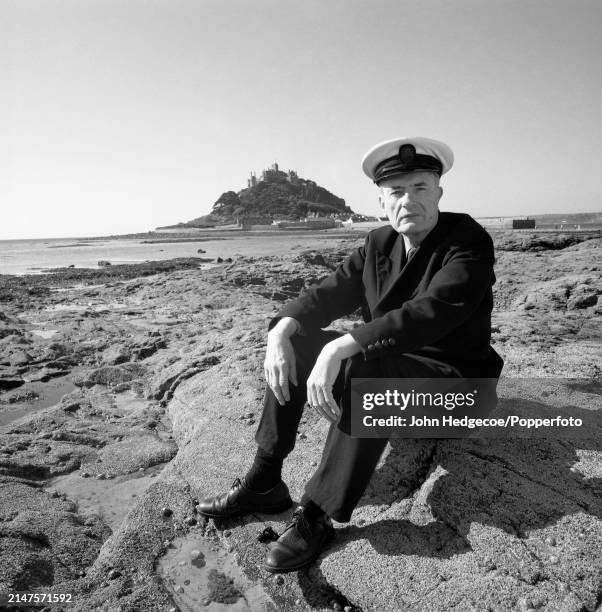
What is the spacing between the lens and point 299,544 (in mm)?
1865

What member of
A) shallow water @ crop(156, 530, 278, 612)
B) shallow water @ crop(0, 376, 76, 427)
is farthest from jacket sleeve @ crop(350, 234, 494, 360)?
shallow water @ crop(0, 376, 76, 427)

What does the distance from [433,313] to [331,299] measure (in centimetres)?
69

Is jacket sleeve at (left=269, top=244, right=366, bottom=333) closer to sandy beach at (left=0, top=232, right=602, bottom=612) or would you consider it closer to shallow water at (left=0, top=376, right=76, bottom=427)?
sandy beach at (left=0, top=232, right=602, bottom=612)

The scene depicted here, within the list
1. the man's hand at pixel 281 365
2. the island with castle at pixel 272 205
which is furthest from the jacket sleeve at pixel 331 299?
the island with castle at pixel 272 205

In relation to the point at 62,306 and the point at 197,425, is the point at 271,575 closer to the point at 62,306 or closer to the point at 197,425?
the point at 197,425

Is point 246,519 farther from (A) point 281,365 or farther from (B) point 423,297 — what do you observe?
(B) point 423,297

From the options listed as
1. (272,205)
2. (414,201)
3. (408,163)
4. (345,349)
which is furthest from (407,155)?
(272,205)

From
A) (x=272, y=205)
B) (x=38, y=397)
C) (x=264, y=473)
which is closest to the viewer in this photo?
(x=264, y=473)

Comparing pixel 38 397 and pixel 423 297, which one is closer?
pixel 423 297

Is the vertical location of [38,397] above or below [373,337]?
below

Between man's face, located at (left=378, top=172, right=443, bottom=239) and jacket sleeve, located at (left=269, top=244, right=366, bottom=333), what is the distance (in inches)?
14.4

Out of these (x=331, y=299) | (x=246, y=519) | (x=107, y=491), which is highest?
(x=331, y=299)

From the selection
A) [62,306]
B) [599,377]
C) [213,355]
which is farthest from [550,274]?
[62,306]

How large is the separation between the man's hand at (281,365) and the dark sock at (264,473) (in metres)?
0.29
